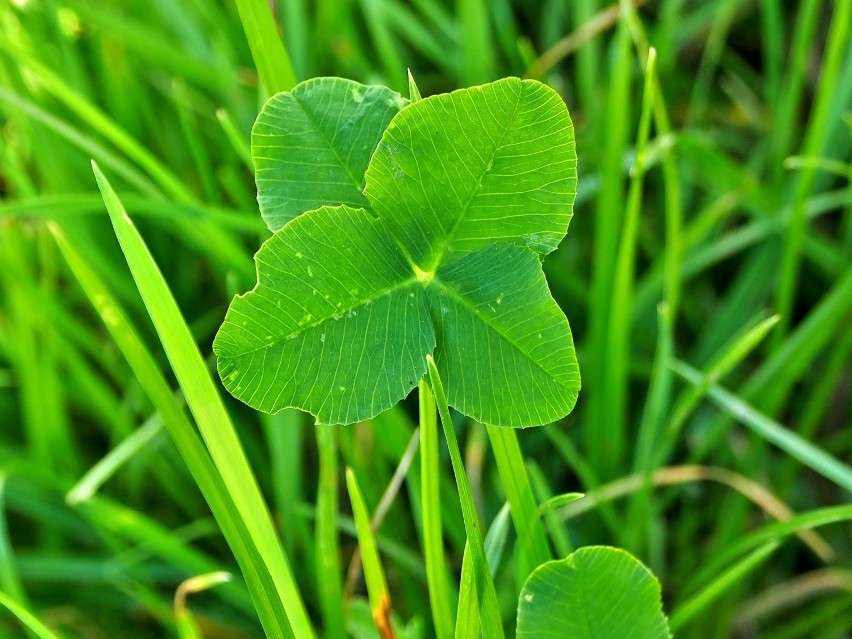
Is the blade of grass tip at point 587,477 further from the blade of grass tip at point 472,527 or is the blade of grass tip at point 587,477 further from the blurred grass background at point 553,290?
the blade of grass tip at point 472,527

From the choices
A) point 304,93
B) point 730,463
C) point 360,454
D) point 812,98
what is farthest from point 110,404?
point 812,98

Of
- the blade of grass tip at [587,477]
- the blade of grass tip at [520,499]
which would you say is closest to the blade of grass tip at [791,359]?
the blade of grass tip at [587,477]

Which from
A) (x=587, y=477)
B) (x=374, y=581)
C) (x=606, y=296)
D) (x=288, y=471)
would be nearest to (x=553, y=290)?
(x=606, y=296)

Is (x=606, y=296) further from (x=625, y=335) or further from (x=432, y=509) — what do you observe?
(x=432, y=509)

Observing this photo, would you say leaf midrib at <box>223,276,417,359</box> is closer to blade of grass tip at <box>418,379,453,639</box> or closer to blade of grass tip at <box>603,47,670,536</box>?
blade of grass tip at <box>418,379,453,639</box>

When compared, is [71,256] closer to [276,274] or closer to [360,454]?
[276,274]

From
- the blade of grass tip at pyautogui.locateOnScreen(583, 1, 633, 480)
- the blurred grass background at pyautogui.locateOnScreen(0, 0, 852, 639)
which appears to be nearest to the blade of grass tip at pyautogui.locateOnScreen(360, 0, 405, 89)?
the blurred grass background at pyautogui.locateOnScreen(0, 0, 852, 639)
